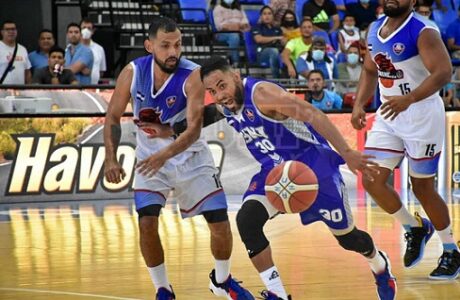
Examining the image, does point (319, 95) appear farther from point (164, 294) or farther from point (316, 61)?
point (164, 294)

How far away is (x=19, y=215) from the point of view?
13.3 meters

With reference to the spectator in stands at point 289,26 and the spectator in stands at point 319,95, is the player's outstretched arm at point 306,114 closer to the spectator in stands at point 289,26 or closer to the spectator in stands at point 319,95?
the spectator in stands at point 319,95

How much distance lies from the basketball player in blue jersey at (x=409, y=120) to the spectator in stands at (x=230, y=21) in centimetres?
1046

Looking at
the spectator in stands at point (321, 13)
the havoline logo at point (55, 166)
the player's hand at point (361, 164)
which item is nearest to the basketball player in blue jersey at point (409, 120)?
the player's hand at point (361, 164)

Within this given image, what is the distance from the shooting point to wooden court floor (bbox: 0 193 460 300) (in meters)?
7.93

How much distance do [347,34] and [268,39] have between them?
160 centimetres

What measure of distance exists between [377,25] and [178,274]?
2.48 meters

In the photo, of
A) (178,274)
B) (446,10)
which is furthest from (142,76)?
(446,10)

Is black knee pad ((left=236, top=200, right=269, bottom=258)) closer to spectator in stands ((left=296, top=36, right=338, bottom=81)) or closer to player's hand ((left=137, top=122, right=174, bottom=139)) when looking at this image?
player's hand ((left=137, top=122, right=174, bottom=139))

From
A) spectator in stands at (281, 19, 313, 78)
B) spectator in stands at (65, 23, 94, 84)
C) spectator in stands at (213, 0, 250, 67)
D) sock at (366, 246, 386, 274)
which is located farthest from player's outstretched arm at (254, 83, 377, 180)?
spectator in stands at (213, 0, 250, 67)

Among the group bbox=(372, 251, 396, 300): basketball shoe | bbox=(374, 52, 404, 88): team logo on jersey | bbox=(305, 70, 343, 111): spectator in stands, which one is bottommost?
bbox=(305, 70, 343, 111): spectator in stands

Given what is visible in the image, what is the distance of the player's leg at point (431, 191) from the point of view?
8.46 m

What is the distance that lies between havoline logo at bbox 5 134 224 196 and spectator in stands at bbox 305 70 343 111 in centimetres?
300

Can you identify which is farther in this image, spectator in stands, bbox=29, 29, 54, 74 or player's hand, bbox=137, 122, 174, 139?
spectator in stands, bbox=29, 29, 54, 74
